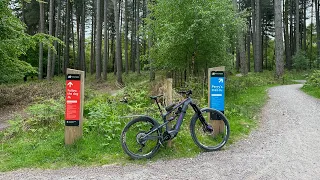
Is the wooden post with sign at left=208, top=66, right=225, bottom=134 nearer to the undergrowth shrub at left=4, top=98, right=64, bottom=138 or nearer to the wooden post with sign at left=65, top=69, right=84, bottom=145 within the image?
the wooden post with sign at left=65, top=69, right=84, bottom=145

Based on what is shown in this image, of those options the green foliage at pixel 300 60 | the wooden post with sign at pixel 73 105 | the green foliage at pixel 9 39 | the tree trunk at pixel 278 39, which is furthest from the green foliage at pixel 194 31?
the green foliage at pixel 300 60

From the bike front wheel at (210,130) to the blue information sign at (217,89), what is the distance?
0.28 metres

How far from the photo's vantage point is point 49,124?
248 inches

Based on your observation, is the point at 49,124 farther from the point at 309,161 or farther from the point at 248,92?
the point at 248,92

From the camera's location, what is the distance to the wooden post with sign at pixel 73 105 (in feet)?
17.0

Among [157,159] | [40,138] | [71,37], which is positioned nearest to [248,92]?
[157,159]

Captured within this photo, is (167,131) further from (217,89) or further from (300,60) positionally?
(300,60)

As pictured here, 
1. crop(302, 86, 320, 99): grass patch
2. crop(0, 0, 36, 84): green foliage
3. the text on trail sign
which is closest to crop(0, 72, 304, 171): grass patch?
the text on trail sign

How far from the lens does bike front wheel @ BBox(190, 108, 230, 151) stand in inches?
201

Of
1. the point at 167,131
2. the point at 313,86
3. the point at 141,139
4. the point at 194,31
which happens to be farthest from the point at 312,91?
the point at 141,139

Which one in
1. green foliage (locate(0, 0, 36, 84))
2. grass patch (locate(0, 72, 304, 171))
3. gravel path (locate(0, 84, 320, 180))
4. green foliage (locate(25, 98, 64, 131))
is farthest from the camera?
green foliage (locate(0, 0, 36, 84))

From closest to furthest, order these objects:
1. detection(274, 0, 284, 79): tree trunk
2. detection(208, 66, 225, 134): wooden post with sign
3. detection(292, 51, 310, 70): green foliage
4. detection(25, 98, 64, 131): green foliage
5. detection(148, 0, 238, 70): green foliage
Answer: detection(208, 66, 225, 134): wooden post with sign
detection(25, 98, 64, 131): green foliage
detection(148, 0, 238, 70): green foliage
detection(274, 0, 284, 79): tree trunk
detection(292, 51, 310, 70): green foliage

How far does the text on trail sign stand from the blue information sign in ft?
9.15

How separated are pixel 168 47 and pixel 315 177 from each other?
7.62 meters
